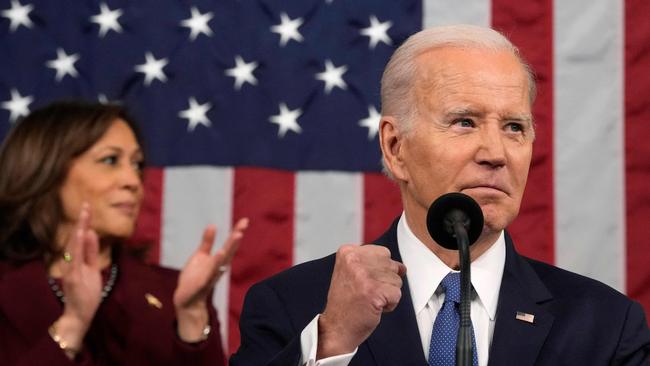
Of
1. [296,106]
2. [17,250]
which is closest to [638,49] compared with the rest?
[296,106]

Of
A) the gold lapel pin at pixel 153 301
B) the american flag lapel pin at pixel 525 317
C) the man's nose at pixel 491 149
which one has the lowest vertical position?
the american flag lapel pin at pixel 525 317

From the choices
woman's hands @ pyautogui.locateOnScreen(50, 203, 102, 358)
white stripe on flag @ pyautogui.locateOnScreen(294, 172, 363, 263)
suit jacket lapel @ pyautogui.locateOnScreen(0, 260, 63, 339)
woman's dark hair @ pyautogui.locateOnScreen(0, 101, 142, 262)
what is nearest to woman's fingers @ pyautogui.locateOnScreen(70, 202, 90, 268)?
woman's hands @ pyautogui.locateOnScreen(50, 203, 102, 358)

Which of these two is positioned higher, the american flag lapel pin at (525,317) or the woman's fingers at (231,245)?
the woman's fingers at (231,245)

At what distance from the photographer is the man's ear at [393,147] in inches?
87.7

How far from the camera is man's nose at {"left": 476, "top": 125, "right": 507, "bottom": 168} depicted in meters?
2.02

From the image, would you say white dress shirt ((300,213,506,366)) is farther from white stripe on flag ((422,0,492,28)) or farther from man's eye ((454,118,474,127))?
white stripe on flag ((422,0,492,28))

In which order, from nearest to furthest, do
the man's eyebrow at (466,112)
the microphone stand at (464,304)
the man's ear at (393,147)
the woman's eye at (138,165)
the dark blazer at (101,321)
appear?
the microphone stand at (464,304), the man's eyebrow at (466,112), the man's ear at (393,147), the dark blazer at (101,321), the woman's eye at (138,165)

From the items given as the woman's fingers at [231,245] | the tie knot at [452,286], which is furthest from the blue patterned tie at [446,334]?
the woman's fingers at [231,245]

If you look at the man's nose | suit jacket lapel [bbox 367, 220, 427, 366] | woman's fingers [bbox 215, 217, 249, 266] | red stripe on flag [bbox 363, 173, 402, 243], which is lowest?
suit jacket lapel [bbox 367, 220, 427, 366]

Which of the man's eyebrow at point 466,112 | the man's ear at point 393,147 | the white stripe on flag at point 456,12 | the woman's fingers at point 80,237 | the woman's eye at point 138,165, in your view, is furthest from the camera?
the white stripe on flag at point 456,12

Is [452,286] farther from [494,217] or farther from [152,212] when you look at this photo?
[152,212]

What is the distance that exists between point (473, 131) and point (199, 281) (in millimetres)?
753

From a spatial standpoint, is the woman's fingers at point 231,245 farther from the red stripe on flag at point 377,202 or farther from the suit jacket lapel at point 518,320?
the red stripe on flag at point 377,202

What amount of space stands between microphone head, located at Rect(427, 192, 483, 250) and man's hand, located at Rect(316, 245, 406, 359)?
14 centimetres
